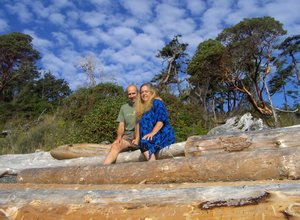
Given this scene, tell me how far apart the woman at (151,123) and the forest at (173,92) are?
14.9ft

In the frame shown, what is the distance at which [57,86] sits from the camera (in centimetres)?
2978

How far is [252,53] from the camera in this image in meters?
19.7

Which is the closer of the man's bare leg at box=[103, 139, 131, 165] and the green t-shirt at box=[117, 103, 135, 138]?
the man's bare leg at box=[103, 139, 131, 165]

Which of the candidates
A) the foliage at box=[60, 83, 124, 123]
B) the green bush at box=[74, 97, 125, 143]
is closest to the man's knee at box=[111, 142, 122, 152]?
the green bush at box=[74, 97, 125, 143]

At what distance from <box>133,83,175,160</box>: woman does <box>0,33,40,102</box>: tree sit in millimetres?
23814

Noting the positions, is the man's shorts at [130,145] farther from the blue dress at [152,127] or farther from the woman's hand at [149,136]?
the woman's hand at [149,136]

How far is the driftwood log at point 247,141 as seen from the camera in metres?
4.60

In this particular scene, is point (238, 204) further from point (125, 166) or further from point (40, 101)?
point (40, 101)


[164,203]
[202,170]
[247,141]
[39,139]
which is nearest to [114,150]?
[247,141]

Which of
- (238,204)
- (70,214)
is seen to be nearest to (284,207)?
(238,204)

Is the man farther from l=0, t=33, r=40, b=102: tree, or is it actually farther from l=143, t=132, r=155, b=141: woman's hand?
l=0, t=33, r=40, b=102: tree

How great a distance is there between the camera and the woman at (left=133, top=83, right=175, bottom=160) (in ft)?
17.0

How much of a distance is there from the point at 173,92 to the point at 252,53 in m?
6.80

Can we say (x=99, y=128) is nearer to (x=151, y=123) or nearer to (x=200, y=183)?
(x=151, y=123)
